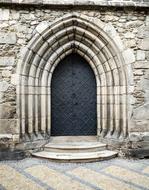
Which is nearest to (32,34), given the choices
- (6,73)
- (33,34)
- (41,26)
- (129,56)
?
(33,34)

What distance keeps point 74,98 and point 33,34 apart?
1.64 metres

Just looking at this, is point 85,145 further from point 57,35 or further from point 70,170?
point 57,35

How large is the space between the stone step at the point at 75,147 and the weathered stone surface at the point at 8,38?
215cm

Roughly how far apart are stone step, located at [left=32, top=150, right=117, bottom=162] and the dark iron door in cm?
77

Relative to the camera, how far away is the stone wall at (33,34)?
363 centimetres

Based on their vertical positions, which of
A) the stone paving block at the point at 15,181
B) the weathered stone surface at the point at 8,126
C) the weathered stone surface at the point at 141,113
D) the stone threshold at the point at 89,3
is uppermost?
the stone threshold at the point at 89,3

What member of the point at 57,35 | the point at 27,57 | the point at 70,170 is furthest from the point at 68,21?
the point at 70,170

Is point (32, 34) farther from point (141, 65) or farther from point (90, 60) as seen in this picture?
point (141, 65)

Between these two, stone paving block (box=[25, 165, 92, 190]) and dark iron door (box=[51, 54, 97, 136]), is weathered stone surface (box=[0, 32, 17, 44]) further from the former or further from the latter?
stone paving block (box=[25, 165, 92, 190])

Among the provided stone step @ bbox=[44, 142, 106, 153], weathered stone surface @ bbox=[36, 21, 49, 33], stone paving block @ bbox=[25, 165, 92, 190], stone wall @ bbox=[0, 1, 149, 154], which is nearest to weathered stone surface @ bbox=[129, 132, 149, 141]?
stone wall @ bbox=[0, 1, 149, 154]

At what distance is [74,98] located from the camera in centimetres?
441

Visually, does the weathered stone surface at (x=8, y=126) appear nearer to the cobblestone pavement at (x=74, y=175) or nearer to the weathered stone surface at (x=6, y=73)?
the cobblestone pavement at (x=74, y=175)

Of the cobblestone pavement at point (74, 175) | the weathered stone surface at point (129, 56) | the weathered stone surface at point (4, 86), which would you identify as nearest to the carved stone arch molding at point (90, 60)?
the weathered stone surface at point (129, 56)

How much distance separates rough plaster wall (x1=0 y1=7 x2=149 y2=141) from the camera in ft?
11.9
